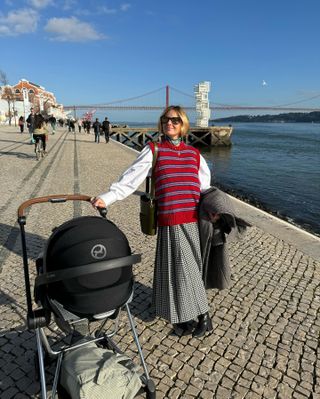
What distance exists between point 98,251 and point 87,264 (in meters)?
0.09

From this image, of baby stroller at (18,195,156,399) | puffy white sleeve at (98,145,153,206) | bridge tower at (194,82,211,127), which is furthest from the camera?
bridge tower at (194,82,211,127)

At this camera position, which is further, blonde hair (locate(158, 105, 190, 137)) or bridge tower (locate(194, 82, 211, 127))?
bridge tower (locate(194, 82, 211, 127))

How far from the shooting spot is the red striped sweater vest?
8.26 ft

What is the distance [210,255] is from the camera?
9.63ft

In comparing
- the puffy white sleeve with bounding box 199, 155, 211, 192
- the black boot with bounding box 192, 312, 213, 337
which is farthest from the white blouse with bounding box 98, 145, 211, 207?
the black boot with bounding box 192, 312, 213, 337

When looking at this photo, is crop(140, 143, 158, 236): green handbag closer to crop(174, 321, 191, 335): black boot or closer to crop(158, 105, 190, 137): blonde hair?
crop(158, 105, 190, 137): blonde hair

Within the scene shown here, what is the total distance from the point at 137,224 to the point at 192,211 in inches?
134

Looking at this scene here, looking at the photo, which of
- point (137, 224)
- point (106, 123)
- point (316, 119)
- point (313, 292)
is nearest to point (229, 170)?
point (106, 123)

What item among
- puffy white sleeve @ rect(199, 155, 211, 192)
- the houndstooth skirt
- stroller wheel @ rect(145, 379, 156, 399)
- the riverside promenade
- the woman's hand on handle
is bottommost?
the riverside promenade

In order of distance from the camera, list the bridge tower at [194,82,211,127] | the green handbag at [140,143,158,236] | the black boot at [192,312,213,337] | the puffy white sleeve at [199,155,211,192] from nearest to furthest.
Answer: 1. the green handbag at [140,143,158,236]
2. the puffy white sleeve at [199,155,211,192]
3. the black boot at [192,312,213,337]
4. the bridge tower at [194,82,211,127]

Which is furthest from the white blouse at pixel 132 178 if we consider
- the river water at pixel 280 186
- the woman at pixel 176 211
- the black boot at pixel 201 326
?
the river water at pixel 280 186

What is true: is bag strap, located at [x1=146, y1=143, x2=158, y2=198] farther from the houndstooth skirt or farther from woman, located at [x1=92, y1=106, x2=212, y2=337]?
the houndstooth skirt

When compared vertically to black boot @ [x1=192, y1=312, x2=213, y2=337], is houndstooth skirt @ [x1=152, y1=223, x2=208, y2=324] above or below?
above

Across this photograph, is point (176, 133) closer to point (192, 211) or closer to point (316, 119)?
point (192, 211)
